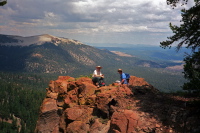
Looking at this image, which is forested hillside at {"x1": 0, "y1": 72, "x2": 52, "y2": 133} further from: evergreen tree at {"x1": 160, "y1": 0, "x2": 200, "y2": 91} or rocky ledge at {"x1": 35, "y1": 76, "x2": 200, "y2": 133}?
evergreen tree at {"x1": 160, "y1": 0, "x2": 200, "y2": 91}

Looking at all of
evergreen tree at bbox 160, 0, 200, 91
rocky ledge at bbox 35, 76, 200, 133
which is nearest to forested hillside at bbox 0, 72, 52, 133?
rocky ledge at bbox 35, 76, 200, 133

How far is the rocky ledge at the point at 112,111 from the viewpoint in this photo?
11.4m

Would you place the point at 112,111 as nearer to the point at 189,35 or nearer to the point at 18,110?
the point at 189,35

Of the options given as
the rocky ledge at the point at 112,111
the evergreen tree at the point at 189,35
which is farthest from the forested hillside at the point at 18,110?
the evergreen tree at the point at 189,35

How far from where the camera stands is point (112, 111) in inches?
541

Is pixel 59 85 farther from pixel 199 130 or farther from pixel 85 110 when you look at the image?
pixel 199 130

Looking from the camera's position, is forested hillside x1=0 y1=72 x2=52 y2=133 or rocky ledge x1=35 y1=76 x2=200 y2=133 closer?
rocky ledge x1=35 y1=76 x2=200 y2=133

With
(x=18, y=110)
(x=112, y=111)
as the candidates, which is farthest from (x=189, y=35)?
(x=18, y=110)

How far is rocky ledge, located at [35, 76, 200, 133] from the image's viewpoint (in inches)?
447

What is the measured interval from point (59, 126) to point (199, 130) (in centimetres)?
1220

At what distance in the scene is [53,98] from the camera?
19688 mm

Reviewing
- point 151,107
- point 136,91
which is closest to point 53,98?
point 136,91

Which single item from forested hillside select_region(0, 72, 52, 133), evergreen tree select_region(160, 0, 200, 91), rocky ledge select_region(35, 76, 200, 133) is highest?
evergreen tree select_region(160, 0, 200, 91)

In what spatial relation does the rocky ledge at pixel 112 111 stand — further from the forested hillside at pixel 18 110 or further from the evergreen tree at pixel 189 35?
the forested hillside at pixel 18 110
